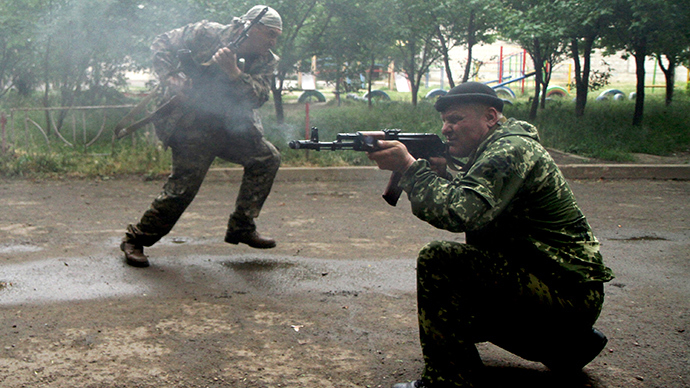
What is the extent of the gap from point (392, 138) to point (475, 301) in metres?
0.76

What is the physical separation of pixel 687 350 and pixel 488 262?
4.53 ft

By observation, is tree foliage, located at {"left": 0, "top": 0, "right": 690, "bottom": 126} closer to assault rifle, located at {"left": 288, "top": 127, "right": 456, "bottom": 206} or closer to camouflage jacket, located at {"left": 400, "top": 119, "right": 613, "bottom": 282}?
assault rifle, located at {"left": 288, "top": 127, "right": 456, "bottom": 206}

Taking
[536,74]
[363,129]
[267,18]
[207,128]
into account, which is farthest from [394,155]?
[536,74]

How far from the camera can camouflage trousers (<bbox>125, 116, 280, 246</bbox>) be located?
4.54 m

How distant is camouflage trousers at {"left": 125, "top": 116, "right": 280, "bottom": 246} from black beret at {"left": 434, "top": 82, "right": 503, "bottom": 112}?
219 cm

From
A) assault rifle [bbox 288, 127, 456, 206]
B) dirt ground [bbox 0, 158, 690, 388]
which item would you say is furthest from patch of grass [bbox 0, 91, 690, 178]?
assault rifle [bbox 288, 127, 456, 206]

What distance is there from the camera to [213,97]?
459 centimetres

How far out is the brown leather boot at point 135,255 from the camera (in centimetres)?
457

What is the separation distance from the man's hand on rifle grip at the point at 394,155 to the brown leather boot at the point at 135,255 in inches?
93.9

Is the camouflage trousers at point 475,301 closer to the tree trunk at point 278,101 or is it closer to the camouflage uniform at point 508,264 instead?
the camouflage uniform at point 508,264

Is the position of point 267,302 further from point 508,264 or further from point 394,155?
point 508,264

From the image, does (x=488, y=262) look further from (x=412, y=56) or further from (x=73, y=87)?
(x=412, y=56)

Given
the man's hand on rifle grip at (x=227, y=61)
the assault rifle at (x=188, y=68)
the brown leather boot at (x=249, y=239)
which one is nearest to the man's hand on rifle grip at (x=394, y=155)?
the man's hand on rifle grip at (x=227, y=61)

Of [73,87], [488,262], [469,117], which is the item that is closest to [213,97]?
[469,117]
